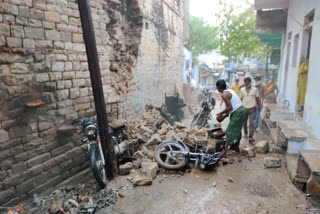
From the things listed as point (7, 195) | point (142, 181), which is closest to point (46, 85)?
point (7, 195)

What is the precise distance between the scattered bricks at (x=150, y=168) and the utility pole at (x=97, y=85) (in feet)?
1.75

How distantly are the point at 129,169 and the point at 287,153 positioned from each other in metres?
3.22

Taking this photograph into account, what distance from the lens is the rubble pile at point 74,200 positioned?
3.23 metres

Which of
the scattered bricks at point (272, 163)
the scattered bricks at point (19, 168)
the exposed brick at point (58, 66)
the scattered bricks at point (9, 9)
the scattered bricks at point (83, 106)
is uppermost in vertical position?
the scattered bricks at point (9, 9)

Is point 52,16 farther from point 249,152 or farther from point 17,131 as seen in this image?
point 249,152

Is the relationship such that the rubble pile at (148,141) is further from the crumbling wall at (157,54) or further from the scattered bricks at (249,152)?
the crumbling wall at (157,54)

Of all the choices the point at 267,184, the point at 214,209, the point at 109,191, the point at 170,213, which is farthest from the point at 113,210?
the point at 267,184

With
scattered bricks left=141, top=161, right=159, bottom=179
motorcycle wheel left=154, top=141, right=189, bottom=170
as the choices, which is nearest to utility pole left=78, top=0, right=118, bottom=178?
scattered bricks left=141, top=161, right=159, bottom=179

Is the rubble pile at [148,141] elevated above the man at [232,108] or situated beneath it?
situated beneath

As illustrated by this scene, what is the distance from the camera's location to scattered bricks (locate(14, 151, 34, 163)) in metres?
3.44

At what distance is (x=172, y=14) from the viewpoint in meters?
11.0

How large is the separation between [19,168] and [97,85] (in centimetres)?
177

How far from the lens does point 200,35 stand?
2506 centimetres

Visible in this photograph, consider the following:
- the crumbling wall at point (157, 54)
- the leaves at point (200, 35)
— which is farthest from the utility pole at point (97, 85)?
the leaves at point (200, 35)
